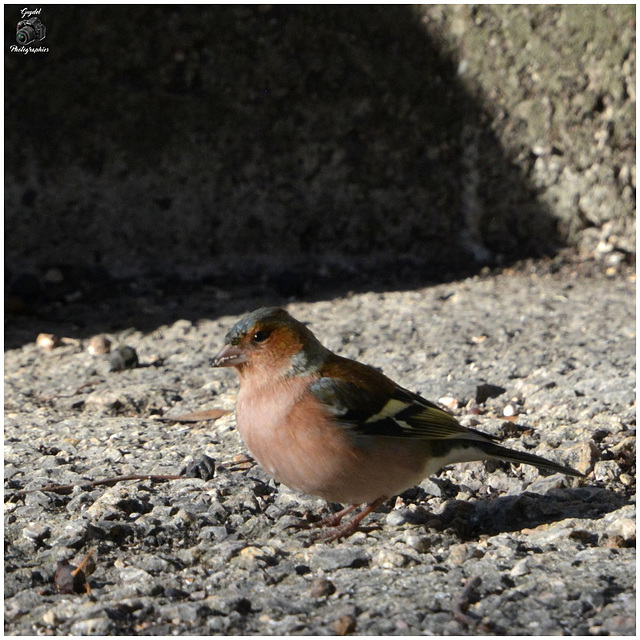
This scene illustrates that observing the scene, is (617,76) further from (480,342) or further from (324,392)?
(324,392)

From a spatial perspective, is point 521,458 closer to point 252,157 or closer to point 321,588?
point 321,588

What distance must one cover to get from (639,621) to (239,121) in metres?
4.63

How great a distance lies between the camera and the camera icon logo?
19.4ft

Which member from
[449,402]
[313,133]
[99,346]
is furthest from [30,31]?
[449,402]

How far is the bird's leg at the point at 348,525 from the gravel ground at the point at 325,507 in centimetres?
6

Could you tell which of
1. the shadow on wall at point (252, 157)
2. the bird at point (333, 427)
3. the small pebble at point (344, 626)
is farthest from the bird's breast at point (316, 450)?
the shadow on wall at point (252, 157)

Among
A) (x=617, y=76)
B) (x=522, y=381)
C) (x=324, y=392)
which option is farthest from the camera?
(x=617, y=76)

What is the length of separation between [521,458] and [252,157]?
12.0 ft

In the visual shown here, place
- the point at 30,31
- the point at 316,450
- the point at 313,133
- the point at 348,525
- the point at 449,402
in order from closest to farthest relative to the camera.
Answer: the point at 316,450, the point at 348,525, the point at 449,402, the point at 30,31, the point at 313,133

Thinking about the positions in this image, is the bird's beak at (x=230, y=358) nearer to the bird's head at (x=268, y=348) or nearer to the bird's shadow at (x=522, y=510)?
the bird's head at (x=268, y=348)

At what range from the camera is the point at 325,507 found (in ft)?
11.1

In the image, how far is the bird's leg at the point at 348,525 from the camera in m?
3.02

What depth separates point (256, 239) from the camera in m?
6.27

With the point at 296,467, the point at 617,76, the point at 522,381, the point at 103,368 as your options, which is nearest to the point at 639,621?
the point at 296,467
